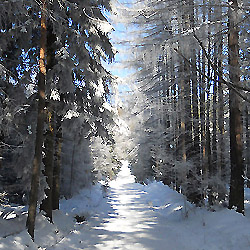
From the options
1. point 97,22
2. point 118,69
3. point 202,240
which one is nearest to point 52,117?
point 97,22

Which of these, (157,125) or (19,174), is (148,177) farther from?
(19,174)

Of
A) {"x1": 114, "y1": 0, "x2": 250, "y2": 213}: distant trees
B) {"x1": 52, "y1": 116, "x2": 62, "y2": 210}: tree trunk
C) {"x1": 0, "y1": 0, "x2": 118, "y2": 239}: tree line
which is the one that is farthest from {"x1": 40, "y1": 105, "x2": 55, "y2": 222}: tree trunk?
{"x1": 114, "y1": 0, "x2": 250, "y2": 213}: distant trees

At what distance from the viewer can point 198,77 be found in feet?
39.4

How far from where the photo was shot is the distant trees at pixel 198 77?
728 centimetres

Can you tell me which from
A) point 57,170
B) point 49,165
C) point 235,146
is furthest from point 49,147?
point 235,146

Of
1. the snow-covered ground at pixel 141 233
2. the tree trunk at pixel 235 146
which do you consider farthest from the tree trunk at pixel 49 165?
the tree trunk at pixel 235 146

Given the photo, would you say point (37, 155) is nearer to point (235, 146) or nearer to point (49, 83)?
point (49, 83)

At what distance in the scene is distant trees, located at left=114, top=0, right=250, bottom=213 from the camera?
7280 millimetres

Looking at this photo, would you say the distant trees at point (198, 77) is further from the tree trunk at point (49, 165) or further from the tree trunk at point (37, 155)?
the tree trunk at point (49, 165)

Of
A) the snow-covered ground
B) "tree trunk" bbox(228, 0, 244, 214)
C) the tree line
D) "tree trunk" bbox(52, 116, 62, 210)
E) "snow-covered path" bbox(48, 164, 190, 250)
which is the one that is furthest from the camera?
"tree trunk" bbox(52, 116, 62, 210)

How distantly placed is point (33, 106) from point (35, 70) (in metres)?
1.33

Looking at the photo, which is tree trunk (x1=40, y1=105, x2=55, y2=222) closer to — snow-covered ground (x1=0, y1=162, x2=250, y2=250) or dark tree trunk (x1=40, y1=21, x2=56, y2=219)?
dark tree trunk (x1=40, y1=21, x2=56, y2=219)

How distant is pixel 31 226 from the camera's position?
680 cm

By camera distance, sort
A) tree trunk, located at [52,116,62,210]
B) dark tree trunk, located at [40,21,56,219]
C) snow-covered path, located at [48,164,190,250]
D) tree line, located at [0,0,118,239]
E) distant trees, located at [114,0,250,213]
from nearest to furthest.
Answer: snow-covered path, located at [48,164,190,250] → distant trees, located at [114,0,250,213] → tree line, located at [0,0,118,239] → dark tree trunk, located at [40,21,56,219] → tree trunk, located at [52,116,62,210]
